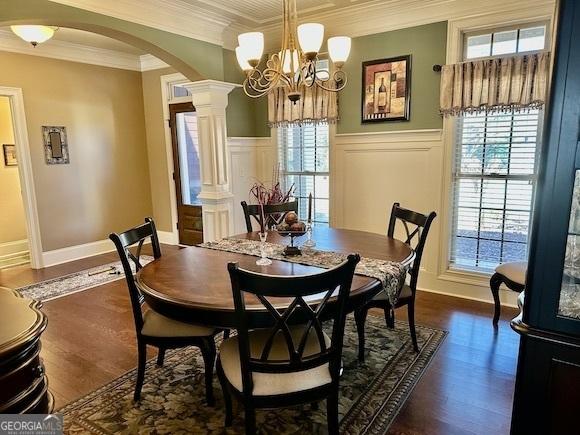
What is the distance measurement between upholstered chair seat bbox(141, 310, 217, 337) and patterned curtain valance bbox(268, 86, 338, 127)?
2.77 m

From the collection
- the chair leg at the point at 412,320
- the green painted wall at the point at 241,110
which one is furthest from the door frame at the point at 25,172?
the chair leg at the point at 412,320

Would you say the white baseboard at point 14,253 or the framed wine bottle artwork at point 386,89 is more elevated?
the framed wine bottle artwork at point 386,89

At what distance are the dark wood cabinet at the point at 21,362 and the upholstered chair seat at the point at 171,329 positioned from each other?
2.58 feet

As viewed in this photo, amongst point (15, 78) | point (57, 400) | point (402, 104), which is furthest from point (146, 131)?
point (57, 400)

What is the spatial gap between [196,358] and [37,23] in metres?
2.66

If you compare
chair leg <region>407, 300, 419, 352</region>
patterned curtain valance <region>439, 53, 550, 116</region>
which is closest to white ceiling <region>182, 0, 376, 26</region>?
patterned curtain valance <region>439, 53, 550, 116</region>

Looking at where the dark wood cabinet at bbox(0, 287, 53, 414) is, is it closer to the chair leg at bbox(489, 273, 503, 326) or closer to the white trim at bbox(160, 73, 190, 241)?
the chair leg at bbox(489, 273, 503, 326)

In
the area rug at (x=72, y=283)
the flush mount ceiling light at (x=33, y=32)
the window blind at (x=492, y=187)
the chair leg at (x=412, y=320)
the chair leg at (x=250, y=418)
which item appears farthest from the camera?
the area rug at (x=72, y=283)

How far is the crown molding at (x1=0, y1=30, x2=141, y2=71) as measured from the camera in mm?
4453

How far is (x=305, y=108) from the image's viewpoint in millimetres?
4266

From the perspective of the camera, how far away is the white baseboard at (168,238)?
6.03 metres

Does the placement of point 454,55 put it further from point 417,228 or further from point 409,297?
point 409,297

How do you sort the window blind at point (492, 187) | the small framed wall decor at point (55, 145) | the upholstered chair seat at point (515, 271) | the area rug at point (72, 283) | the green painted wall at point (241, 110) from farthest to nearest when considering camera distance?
the small framed wall decor at point (55, 145)
the green painted wall at point (241, 110)
the area rug at point (72, 283)
the window blind at point (492, 187)
the upholstered chair seat at point (515, 271)

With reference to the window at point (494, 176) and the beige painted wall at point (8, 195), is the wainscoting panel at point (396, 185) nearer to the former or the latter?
the window at point (494, 176)
